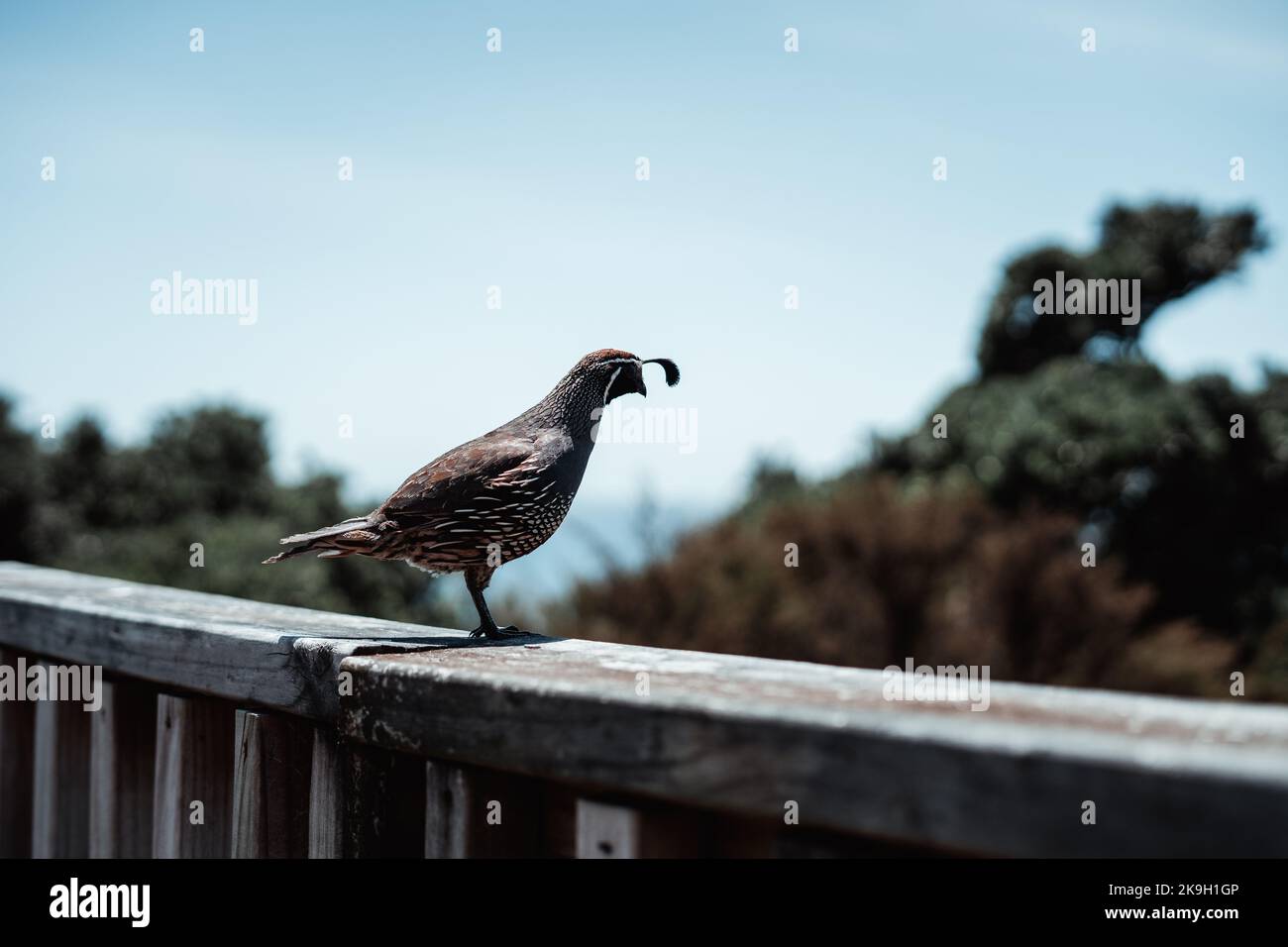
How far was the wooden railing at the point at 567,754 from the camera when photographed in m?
1.13

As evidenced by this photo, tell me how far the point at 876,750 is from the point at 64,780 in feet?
7.60

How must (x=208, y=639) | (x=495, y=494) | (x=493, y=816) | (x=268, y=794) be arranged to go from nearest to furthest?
(x=493, y=816)
(x=268, y=794)
(x=208, y=639)
(x=495, y=494)

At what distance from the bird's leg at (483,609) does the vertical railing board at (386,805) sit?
2.72ft

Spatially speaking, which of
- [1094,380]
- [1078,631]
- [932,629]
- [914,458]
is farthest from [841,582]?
[1094,380]

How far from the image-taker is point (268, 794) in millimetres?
2117

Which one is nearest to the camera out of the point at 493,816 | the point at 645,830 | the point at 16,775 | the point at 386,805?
the point at 645,830

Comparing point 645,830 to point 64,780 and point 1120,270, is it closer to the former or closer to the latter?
point 64,780

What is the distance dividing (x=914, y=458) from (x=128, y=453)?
12.7m

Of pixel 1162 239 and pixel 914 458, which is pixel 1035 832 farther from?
pixel 1162 239

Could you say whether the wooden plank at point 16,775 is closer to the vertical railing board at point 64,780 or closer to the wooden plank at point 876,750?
the vertical railing board at point 64,780

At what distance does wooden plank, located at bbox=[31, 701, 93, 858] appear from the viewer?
2787 millimetres

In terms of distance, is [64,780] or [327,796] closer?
[327,796]

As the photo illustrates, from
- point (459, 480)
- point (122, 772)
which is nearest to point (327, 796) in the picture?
point (122, 772)
